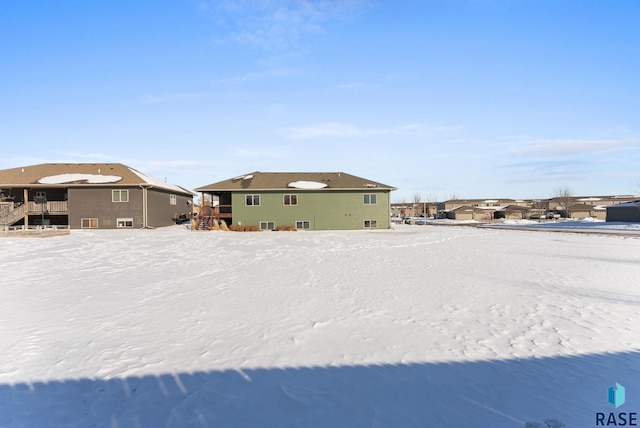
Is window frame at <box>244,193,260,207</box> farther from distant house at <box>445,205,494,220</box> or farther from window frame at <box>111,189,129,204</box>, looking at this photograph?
distant house at <box>445,205,494,220</box>

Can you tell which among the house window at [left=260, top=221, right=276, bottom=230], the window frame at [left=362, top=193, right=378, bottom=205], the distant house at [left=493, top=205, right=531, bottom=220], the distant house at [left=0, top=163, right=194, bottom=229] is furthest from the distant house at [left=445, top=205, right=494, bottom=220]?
the distant house at [left=0, top=163, right=194, bottom=229]

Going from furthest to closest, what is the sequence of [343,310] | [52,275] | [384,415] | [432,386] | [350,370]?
[52,275] < [343,310] < [350,370] < [432,386] < [384,415]

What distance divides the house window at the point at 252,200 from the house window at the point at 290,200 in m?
2.60

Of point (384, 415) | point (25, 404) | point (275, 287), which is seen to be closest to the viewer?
point (384, 415)

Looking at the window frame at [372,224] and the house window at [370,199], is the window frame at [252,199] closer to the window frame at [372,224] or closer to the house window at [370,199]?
the house window at [370,199]

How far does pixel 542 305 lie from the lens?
7.32 m

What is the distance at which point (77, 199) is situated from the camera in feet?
97.0

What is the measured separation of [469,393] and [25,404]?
5.03 metres

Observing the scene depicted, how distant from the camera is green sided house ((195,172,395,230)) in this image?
30.8 m

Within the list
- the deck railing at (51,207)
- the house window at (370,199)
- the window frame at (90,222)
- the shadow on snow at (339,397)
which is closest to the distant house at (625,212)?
the house window at (370,199)

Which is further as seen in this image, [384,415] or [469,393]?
[469,393]

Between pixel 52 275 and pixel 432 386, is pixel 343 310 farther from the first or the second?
pixel 52 275

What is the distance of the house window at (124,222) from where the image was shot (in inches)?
1178

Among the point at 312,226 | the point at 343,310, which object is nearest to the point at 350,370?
the point at 343,310
